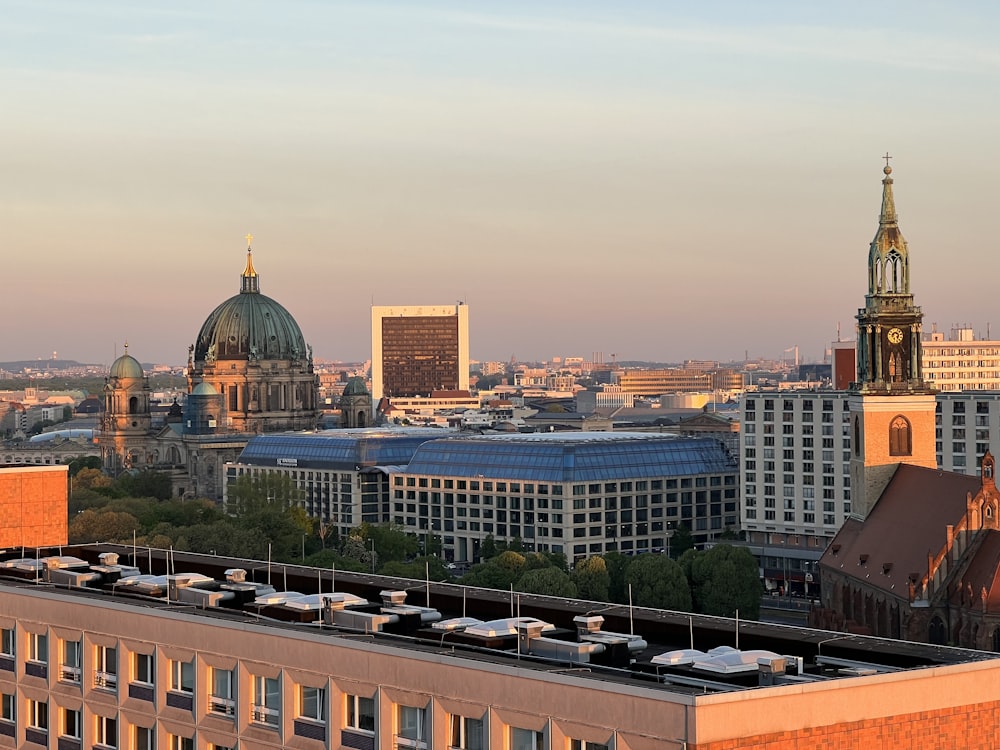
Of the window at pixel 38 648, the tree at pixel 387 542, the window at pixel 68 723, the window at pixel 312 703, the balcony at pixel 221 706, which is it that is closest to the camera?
the window at pixel 312 703

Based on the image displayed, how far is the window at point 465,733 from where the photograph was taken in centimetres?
3962

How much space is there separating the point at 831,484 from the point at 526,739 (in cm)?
15474

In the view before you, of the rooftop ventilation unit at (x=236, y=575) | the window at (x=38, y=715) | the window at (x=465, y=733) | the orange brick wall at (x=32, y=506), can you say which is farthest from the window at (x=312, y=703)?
the orange brick wall at (x=32, y=506)

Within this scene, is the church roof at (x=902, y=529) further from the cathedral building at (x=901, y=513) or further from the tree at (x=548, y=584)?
the tree at (x=548, y=584)

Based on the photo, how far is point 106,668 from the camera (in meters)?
49.6

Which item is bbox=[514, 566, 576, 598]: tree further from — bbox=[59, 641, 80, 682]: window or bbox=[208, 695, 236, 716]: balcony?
bbox=[208, 695, 236, 716]: balcony

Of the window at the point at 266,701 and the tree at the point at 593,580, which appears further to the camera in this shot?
the tree at the point at 593,580

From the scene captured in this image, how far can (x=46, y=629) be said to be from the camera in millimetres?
51188

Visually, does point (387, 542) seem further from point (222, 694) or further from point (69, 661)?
point (222, 694)

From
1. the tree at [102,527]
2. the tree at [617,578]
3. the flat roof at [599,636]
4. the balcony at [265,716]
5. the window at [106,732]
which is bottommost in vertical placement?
the tree at [617,578]

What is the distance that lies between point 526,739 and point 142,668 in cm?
1377

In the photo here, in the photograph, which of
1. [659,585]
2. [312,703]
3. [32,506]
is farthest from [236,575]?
[659,585]

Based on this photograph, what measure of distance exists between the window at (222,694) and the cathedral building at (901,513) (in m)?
60.8

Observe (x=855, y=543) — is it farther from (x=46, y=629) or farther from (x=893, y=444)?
(x=46, y=629)
